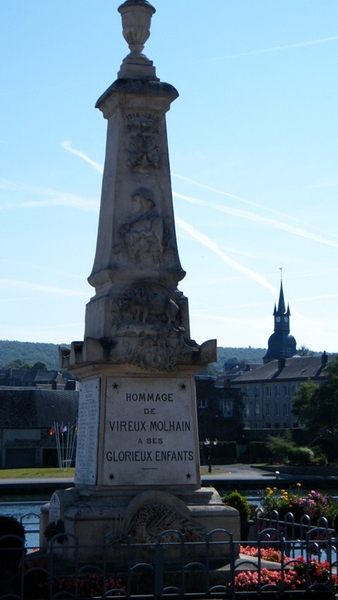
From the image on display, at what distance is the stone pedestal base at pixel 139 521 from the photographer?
13.7 metres

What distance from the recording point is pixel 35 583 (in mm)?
12211

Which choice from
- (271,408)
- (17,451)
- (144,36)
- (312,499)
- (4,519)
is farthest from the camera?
(271,408)

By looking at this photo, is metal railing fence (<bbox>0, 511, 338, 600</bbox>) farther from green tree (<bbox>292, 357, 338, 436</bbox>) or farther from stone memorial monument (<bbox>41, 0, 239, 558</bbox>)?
green tree (<bbox>292, 357, 338, 436</bbox>)

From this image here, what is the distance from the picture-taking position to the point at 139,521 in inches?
545

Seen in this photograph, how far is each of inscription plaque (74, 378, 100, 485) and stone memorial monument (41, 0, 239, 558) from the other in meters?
0.02

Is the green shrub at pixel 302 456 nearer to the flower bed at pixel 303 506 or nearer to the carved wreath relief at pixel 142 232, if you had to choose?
the flower bed at pixel 303 506

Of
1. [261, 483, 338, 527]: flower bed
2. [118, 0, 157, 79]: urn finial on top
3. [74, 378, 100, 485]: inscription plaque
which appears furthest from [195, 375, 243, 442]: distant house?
[118, 0, 157, 79]: urn finial on top

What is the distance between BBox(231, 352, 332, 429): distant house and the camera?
471 feet

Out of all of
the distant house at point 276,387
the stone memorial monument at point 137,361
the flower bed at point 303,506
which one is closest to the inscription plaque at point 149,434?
the stone memorial monument at point 137,361

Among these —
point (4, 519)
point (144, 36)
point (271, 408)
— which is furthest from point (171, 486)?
point (271, 408)

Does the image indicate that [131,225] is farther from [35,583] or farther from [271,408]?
[271,408]

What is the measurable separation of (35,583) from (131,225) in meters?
5.21

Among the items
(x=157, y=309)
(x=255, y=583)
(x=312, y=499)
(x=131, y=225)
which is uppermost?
(x=131, y=225)

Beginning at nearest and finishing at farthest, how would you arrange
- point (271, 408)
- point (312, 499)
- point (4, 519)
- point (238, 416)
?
1. point (4, 519)
2. point (312, 499)
3. point (238, 416)
4. point (271, 408)
